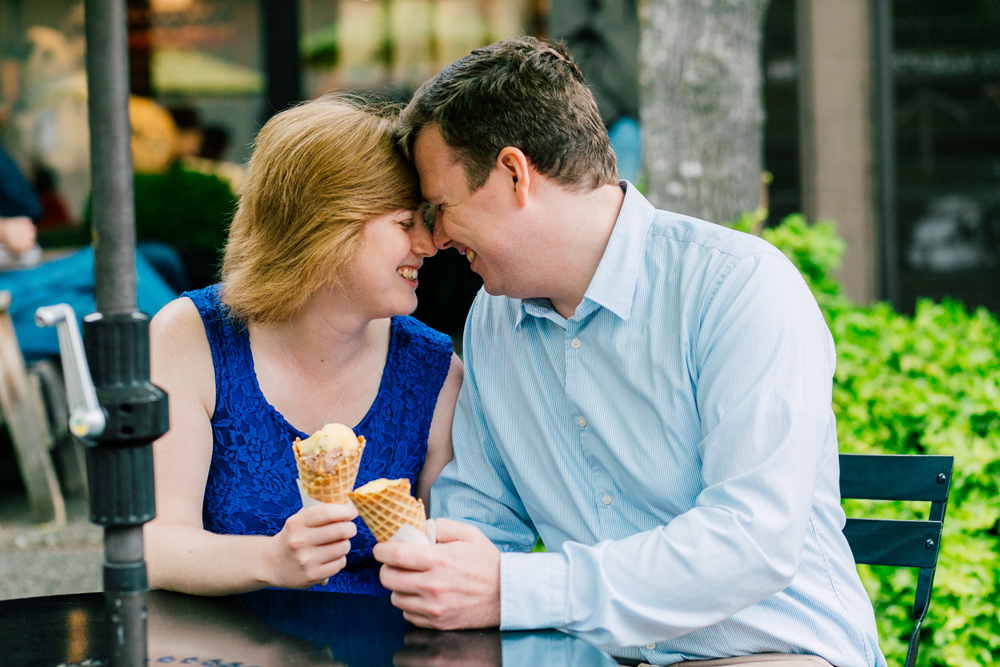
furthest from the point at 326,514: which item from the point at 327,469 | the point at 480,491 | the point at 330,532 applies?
the point at 480,491

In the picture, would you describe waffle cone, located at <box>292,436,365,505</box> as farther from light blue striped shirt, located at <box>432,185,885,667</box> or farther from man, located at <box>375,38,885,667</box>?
light blue striped shirt, located at <box>432,185,885,667</box>

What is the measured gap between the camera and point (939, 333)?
11.0ft

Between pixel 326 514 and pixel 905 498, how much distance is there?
133 cm

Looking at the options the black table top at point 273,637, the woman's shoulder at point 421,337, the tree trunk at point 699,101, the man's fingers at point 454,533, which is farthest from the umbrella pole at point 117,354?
the tree trunk at point 699,101

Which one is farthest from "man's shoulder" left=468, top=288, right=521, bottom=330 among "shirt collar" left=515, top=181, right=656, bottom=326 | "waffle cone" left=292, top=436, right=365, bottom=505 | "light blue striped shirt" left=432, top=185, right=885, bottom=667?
"waffle cone" left=292, top=436, right=365, bottom=505

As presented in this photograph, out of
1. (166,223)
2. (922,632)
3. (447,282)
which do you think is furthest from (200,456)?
(166,223)

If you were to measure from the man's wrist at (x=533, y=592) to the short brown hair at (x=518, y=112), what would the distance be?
789mm

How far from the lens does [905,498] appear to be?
7.26 ft

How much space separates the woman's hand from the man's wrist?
0.28 meters

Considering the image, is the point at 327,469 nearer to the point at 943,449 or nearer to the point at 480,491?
the point at 480,491

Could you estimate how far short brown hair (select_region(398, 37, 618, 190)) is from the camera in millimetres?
1976

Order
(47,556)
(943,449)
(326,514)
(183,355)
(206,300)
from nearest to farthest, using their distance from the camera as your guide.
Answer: (326,514)
(183,355)
(206,300)
(943,449)
(47,556)

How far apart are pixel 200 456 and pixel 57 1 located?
6.81 meters

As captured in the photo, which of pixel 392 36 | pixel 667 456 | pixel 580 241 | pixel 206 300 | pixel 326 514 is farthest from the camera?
pixel 392 36
